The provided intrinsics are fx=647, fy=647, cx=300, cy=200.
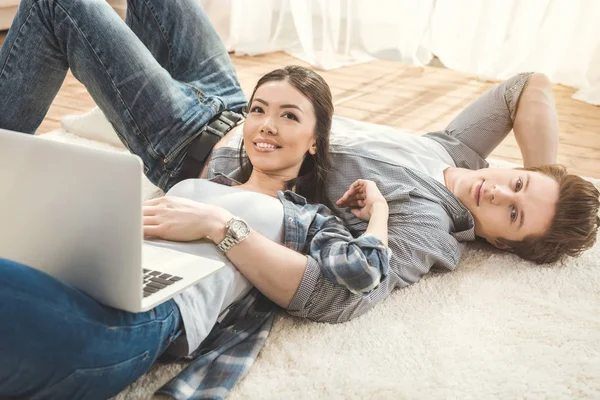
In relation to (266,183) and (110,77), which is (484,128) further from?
(110,77)

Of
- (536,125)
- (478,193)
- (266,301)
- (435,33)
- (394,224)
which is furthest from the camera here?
(435,33)

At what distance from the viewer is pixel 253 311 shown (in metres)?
1.33

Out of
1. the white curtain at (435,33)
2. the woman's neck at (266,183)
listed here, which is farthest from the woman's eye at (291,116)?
the white curtain at (435,33)

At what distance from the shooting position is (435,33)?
3.63 m

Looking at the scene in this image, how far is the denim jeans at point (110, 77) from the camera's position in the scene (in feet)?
5.17

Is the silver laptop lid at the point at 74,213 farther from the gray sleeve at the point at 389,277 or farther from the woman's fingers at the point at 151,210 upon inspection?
the gray sleeve at the point at 389,277

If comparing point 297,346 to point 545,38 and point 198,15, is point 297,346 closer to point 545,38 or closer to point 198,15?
point 198,15

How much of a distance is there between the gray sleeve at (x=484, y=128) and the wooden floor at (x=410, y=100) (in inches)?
22.0

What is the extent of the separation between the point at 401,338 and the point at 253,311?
1.00 ft

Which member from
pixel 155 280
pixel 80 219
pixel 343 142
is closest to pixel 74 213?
pixel 80 219

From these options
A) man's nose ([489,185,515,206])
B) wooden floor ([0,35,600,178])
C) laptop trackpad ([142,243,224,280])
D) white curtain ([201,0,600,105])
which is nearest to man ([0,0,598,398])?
→ man's nose ([489,185,515,206])

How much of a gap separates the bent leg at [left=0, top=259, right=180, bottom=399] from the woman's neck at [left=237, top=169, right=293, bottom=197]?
55 centimetres

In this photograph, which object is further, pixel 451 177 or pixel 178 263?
pixel 451 177

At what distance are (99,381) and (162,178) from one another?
813 millimetres
